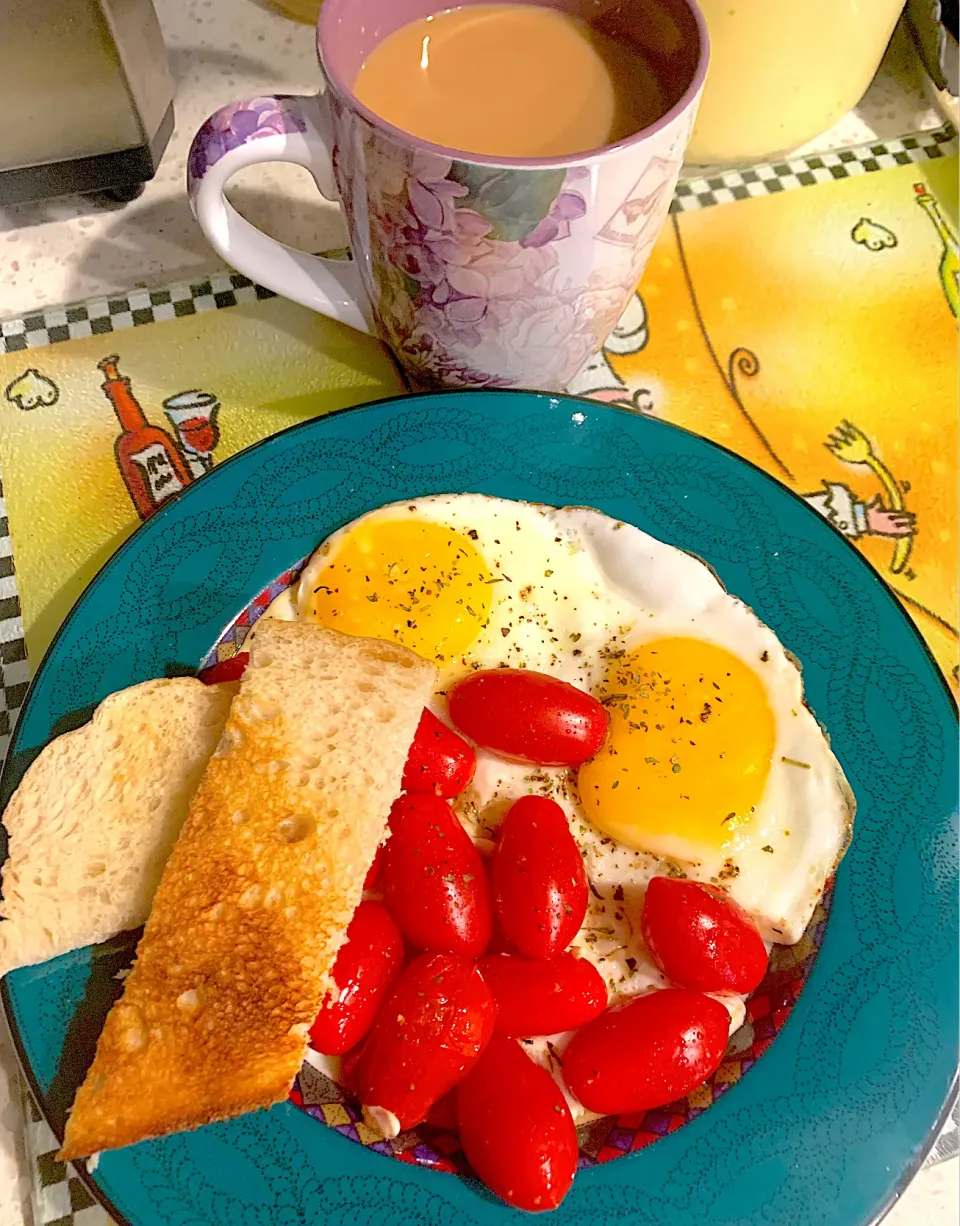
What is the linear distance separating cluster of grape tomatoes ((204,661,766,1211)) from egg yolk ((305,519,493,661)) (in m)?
0.12

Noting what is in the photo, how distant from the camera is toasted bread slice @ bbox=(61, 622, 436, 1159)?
922 millimetres

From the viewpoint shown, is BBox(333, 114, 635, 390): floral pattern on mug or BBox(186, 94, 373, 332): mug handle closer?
BBox(333, 114, 635, 390): floral pattern on mug

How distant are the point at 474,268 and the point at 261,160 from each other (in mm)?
304

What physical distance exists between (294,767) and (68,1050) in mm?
357

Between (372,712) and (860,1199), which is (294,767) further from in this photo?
(860,1199)

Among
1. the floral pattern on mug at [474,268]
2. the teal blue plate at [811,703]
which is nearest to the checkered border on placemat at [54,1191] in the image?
the teal blue plate at [811,703]

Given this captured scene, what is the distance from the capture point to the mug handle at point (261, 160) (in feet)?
3.68

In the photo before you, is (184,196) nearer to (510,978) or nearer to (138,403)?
(138,403)

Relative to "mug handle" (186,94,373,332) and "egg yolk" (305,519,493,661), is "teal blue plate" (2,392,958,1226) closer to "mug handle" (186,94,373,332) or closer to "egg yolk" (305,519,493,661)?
"egg yolk" (305,519,493,661)

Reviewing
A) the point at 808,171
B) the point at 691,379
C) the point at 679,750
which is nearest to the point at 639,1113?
the point at 679,750

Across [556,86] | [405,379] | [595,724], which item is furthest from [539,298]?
[595,724]

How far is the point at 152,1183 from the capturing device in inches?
35.6

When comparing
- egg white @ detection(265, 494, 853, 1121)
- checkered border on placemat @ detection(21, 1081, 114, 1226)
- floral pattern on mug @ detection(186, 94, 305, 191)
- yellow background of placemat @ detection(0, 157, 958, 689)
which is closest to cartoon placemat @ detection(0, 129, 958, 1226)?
yellow background of placemat @ detection(0, 157, 958, 689)

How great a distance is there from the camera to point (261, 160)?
1149mm
